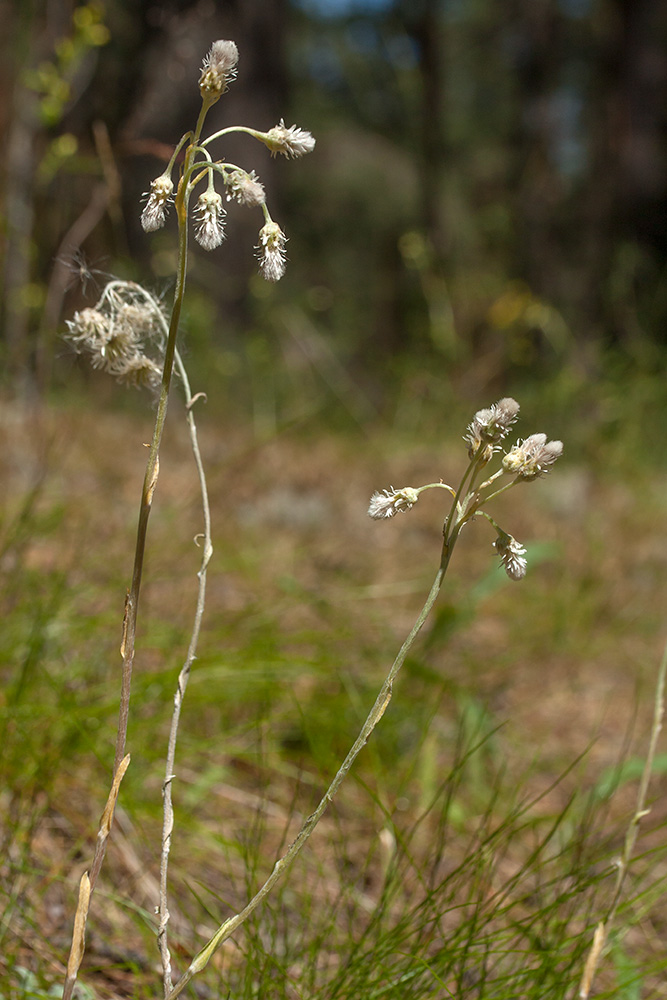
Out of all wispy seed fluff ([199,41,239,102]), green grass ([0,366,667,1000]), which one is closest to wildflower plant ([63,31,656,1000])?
wispy seed fluff ([199,41,239,102])

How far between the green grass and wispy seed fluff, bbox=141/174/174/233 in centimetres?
61

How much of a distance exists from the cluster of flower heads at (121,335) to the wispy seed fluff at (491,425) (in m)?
0.29

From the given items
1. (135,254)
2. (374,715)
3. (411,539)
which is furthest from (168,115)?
(374,715)

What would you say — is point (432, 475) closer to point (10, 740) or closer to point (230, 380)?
point (230, 380)

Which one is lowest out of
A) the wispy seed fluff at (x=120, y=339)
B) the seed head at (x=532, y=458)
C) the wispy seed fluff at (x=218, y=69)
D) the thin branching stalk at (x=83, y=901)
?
the thin branching stalk at (x=83, y=901)

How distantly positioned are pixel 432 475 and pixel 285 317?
1.41 m

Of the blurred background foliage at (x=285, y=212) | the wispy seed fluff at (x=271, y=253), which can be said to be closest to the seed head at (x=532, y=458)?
the wispy seed fluff at (x=271, y=253)

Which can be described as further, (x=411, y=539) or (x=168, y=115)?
(x=168, y=115)

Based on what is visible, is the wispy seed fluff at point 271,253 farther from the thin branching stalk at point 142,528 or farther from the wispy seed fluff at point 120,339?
the wispy seed fluff at point 120,339

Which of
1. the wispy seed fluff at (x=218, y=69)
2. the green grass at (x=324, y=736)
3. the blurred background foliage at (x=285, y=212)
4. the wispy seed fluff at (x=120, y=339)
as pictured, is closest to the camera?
the wispy seed fluff at (x=218, y=69)

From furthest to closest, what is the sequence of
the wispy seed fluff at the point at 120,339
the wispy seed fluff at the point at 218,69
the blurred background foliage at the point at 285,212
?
1. the blurred background foliage at the point at 285,212
2. the wispy seed fluff at the point at 120,339
3. the wispy seed fluff at the point at 218,69

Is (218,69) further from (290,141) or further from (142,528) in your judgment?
(142,528)

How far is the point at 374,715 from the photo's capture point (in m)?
0.63

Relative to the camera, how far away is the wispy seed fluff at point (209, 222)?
23.5 inches
